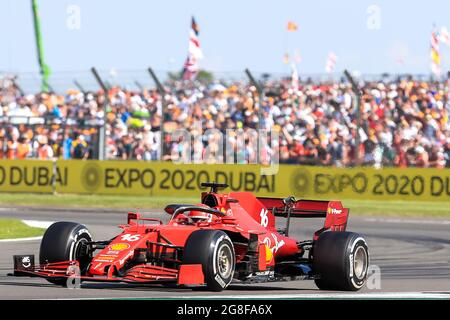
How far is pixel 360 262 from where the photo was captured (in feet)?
41.3

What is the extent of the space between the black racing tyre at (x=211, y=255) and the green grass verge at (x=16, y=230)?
8934mm

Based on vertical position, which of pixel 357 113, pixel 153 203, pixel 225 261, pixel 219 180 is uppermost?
pixel 357 113

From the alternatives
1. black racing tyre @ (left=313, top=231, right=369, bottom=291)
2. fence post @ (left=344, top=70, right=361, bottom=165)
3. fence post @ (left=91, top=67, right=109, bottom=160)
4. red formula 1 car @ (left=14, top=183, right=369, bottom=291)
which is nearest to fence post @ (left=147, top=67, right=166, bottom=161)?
fence post @ (left=91, top=67, right=109, bottom=160)

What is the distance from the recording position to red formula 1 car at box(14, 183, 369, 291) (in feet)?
37.5

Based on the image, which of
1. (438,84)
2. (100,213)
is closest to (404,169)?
(438,84)

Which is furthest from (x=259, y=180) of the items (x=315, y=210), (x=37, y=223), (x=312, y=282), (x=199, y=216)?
(x=199, y=216)

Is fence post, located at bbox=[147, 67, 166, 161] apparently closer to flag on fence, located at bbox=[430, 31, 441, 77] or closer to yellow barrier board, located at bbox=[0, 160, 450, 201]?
yellow barrier board, located at bbox=[0, 160, 450, 201]

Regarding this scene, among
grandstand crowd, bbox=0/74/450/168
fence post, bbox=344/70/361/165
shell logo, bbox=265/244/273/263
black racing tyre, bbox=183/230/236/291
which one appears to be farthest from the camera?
grandstand crowd, bbox=0/74/450/168

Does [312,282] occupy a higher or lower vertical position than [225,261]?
lower

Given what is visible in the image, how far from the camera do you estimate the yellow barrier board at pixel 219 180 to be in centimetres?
2981

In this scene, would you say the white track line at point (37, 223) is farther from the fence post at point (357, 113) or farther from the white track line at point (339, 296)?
the white track line at point (339, 296)

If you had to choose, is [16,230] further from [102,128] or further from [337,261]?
[102,128]

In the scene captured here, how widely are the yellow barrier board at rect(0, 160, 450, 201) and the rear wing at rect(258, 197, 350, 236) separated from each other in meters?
16.1

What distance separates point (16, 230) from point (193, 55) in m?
13.5
